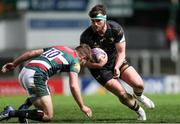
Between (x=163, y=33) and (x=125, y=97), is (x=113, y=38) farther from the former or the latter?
(x=163, y=33)

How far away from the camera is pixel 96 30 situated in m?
14.2

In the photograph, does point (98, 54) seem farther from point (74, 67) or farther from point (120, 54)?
point (74, 67)

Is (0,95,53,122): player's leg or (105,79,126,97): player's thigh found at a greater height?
(0,95,53,122): player's leg

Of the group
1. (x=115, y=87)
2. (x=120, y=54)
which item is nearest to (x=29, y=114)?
(x=115, y=87)

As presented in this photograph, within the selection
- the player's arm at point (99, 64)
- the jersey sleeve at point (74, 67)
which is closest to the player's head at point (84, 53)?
the jersey sleeve at point (74, 67)

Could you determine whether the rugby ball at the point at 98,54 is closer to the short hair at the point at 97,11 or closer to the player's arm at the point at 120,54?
the player's arm at the point at 120,54

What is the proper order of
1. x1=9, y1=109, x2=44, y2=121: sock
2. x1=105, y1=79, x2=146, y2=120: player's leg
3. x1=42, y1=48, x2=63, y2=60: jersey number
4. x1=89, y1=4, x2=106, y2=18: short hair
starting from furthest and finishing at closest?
x1=105, y1=79, x2=146, y2=120: player's leg < x1=89, y1=4, x2=106, y2=18: short hair < x1=42, y1=48, x2=63, y2=60: jersey number < x1=9, y1=109, x2=44, y2=121: sock

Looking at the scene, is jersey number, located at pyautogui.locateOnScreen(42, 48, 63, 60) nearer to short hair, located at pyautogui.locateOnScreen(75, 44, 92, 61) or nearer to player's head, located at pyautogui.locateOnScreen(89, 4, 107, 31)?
short hair, located at pyautogui.locateOnScreen(75, 44, 92, 61)

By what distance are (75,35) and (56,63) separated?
83.1 feet

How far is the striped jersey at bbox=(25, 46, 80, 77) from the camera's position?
12.5 m

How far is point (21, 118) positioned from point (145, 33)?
35.2 m

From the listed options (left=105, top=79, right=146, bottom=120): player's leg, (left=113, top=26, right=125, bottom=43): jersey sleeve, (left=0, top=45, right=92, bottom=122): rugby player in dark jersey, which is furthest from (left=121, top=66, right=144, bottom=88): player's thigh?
(left=0, top=45, right=92, bottom=122): rugby player in dark jersey

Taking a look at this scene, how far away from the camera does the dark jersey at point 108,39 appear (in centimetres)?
1427

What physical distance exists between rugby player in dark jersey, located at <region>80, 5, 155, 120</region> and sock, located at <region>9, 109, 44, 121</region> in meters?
1.80
